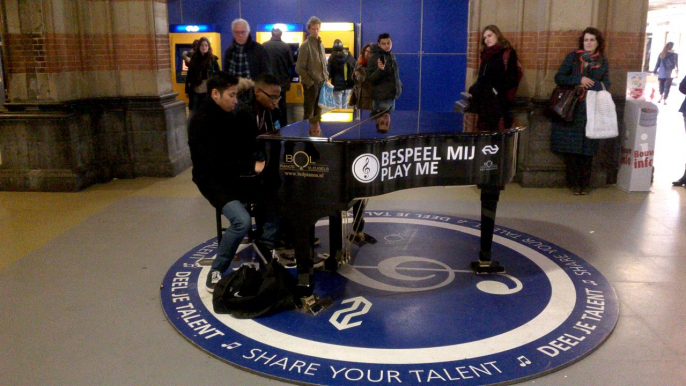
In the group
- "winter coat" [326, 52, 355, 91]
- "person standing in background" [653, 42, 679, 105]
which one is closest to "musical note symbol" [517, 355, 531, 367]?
"winter coat" [326, 52, 355, 91]

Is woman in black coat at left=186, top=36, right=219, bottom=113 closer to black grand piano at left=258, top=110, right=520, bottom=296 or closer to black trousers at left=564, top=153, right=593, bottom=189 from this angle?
black grand piano at left=258, top=110, right=520, bottom=296

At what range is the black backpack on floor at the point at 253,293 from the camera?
400 centimetres

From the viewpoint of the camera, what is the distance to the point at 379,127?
4398 mm

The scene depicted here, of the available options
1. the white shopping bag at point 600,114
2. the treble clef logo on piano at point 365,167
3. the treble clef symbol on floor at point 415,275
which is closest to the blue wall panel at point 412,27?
the white shopping bag at point 600,114

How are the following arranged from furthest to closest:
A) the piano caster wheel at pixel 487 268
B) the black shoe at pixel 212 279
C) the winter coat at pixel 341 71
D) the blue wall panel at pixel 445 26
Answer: the blue wall panel at pixel 445 26
the winter coat at pixel 341 71
the piano caster wheel at pixel 487 268
the black shoe at pixel 212 279

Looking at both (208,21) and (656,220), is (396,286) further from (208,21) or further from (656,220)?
(208,21)

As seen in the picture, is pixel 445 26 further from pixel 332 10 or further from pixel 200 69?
pixel 200 69

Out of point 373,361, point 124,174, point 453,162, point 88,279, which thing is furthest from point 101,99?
point 373,361

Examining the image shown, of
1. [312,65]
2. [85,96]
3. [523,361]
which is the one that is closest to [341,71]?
[312,65]

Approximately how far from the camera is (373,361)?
11.3 feet

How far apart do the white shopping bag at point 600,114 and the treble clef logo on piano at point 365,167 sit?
4081mm

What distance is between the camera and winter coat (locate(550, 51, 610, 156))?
688 cm

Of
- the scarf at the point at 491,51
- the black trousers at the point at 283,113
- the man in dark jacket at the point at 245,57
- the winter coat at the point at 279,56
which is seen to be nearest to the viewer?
the black trousers at the point at 283,113

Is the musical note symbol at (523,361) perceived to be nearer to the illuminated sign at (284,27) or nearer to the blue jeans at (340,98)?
the blue jeans at (340,98)
